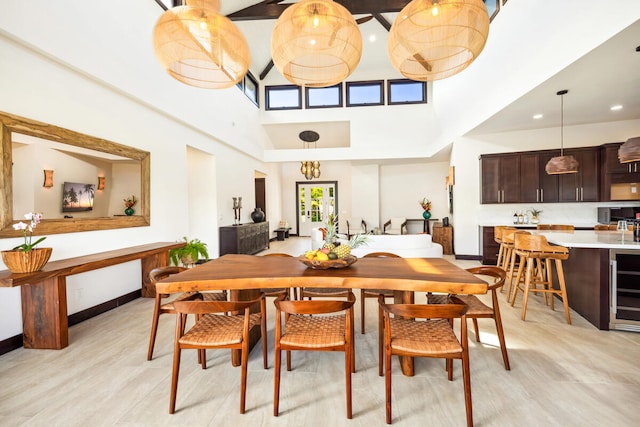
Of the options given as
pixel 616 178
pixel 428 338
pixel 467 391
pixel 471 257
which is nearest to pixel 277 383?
pixel 428 338

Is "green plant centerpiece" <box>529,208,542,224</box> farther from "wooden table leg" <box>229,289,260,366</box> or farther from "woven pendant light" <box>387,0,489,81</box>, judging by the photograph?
"wooden table leg" <box>229,289,260,366</box>

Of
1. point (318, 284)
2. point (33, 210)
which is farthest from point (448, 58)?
point (33, 210)

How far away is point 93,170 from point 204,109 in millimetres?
2903

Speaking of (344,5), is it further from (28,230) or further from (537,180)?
(28,230)

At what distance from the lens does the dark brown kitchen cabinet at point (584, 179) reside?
18.2 feet

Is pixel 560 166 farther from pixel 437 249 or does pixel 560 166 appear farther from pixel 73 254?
pixel 73 254

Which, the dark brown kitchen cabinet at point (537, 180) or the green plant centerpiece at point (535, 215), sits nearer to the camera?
the dark brown kitchen cabinet at point (537, 180)

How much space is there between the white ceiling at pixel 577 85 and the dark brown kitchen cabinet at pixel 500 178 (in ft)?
2.03

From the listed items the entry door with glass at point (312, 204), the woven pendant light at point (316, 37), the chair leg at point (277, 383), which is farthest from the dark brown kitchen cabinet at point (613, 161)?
the entry door with glass at point (312, 204)

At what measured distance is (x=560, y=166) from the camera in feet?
14.4

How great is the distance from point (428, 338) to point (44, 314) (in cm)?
333

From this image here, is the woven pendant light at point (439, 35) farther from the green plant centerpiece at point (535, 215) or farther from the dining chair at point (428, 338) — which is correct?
the green plant centerpiece at point (535, 215)

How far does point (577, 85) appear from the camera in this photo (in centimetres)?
374

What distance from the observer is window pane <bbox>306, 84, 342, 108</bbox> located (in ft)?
29.9
